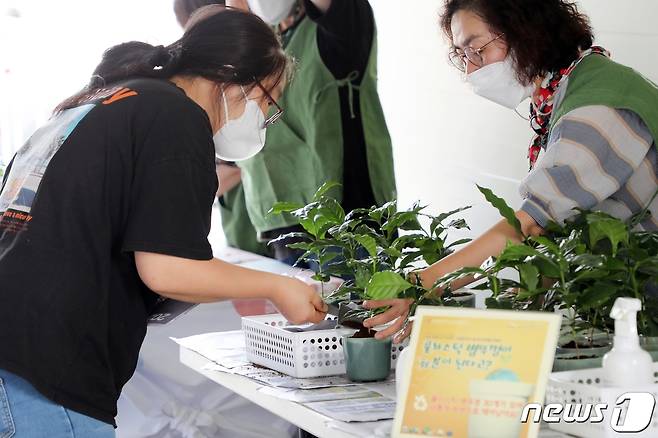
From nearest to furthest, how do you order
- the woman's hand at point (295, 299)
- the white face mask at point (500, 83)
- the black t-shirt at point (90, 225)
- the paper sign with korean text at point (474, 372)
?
the paper sign with korean text at point (474, 372) → the black t-shirt at point (90, 225) → the woman's hand at point (295, 299) → the white face mask at point (500, 83)

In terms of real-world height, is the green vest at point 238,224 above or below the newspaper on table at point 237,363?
below

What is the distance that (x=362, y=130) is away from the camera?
3092 mm

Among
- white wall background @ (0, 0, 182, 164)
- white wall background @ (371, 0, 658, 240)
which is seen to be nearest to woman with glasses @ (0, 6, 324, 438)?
white wall background @ (371, 0, 658, 240)

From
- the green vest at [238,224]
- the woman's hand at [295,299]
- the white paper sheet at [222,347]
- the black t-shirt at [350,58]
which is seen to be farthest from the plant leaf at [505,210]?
the green vest at [238,224]

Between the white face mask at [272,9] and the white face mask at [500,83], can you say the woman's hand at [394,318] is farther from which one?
the white face mask at [272,9]

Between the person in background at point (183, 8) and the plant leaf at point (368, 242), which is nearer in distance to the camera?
the plant leaf at point (368, 242)

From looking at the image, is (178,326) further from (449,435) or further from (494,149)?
(449,435)

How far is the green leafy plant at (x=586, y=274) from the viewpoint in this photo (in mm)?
1462

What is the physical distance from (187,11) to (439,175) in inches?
38.9

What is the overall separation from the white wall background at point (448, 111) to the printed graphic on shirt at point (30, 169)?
5.01 feet

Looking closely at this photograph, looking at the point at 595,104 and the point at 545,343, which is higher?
the point at 595,104

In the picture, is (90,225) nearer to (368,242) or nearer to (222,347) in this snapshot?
(368,242)

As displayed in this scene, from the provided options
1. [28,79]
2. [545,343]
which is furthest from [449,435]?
[28,79]

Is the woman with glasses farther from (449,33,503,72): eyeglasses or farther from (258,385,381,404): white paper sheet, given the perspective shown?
(449,33,503,72): eyeglasses
